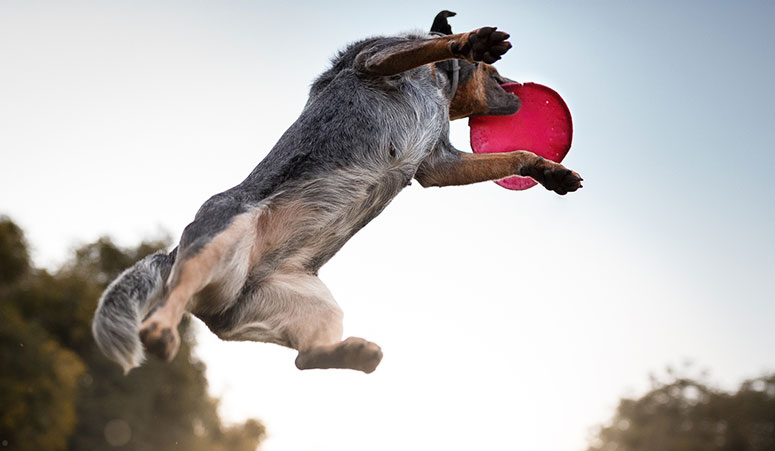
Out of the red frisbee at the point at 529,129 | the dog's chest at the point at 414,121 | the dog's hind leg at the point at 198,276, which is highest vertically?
the red frisbee at the point at 529,129

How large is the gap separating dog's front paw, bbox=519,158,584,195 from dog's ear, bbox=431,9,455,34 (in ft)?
4.84

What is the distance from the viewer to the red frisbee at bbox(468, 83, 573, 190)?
261 inches

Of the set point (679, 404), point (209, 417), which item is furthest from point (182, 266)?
point (679, 404)

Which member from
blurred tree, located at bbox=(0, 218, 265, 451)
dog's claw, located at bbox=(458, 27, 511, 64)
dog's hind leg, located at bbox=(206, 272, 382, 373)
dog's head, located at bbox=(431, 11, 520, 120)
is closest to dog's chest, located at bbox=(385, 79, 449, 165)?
dog's head, located at bbox=(431, 11, 520, 120)

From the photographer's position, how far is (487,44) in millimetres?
4922

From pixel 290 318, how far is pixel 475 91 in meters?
2.66

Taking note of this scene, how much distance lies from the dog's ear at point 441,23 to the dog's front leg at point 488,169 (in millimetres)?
1057

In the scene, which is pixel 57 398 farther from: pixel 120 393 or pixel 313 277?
pixel 313 277

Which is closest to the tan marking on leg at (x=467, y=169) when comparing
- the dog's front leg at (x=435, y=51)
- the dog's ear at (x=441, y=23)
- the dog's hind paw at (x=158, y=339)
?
the dog's ear at (x=441, y=23)

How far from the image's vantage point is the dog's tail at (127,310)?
A: 15.0ft

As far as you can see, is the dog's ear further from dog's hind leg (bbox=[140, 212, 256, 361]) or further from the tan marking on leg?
dog's hind leg (bbox=[140, 212, 256, 361])

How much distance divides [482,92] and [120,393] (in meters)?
36.5

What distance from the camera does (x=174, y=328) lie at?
4.25 meters

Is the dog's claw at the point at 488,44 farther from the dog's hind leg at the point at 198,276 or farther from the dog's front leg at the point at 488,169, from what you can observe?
the dog's hind leg at the point at 198,276
